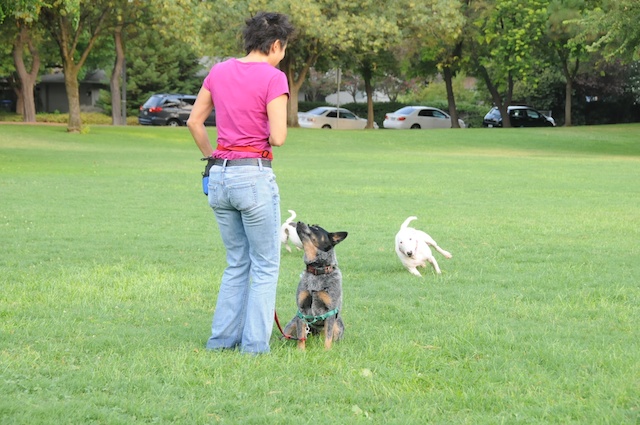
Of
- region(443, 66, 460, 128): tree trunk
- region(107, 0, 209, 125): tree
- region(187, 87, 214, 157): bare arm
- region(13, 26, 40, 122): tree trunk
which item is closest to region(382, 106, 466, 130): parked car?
region(443, 66, 460, 128): tree trunk

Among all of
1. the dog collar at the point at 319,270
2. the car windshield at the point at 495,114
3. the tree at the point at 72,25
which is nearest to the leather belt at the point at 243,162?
the dog collar at the point at 319,270

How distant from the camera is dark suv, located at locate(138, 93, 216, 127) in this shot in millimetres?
47406

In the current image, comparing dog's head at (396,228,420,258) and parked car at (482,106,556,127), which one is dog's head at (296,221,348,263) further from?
parked car at (482,106,556,127)

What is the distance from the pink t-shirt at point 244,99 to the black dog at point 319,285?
2.21ft

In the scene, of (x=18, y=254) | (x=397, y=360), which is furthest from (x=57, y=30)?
(x=397, y=360)

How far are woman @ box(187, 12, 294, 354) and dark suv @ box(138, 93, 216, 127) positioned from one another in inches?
1665

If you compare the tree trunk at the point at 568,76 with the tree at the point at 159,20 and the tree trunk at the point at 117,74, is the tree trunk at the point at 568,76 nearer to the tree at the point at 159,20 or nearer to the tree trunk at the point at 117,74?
the tree at the point at 159,20

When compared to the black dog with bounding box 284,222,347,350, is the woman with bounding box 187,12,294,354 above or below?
above

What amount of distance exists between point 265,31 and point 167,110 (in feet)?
141

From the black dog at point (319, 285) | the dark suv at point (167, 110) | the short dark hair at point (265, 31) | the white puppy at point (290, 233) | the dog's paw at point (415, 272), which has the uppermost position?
the short dark hair at point (265, 31)

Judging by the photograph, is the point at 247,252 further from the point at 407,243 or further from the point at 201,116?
the point at 407,243

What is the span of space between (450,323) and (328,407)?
2.12m

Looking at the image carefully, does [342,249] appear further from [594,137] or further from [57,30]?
[594,137]

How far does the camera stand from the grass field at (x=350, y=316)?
461cm
